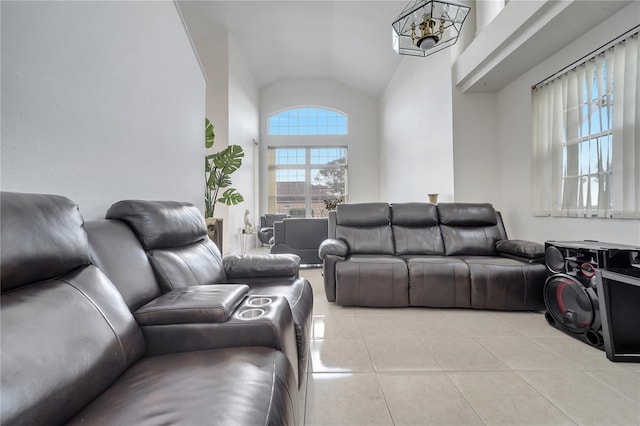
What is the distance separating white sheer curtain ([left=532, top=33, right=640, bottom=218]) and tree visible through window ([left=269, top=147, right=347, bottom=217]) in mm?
5295

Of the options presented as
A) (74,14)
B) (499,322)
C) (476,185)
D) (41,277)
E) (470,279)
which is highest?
(74,14)

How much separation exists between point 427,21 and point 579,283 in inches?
88.3

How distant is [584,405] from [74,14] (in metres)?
2.93

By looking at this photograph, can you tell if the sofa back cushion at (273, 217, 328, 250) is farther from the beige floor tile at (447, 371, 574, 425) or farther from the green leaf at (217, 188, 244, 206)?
the beige floor tile at (447, 371, 574, 425)

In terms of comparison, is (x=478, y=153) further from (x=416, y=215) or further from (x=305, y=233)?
(x=305, y=233)

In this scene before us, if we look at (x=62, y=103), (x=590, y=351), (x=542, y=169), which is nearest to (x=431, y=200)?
(x=542, y=169)

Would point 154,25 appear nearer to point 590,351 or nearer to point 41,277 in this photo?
point 41,277

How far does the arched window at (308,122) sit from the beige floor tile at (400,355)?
23.5ft

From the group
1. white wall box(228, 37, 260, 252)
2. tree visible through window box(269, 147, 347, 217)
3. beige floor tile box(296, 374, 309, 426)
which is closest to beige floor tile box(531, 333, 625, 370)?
beige floor tile box(296, 374, 309, 426)

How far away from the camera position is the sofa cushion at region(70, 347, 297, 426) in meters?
0.61

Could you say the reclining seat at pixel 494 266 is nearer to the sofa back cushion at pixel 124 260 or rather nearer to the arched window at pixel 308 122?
the sofa back cushion at pixel 124 260

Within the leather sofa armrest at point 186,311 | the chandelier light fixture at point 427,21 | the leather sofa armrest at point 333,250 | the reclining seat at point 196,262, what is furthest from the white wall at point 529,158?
the leather sofa armrest at point 186,311

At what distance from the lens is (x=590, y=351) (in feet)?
6.05

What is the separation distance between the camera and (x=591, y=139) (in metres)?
2.75
